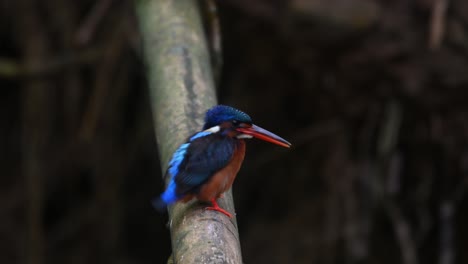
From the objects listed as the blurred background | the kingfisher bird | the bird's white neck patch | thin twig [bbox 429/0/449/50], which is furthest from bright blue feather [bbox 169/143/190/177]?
thin twig [bbox 429/0/449/50]

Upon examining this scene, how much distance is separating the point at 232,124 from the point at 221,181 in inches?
8.5

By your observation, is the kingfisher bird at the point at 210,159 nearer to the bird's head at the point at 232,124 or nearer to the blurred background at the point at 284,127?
the bird's head at the point at 232,124

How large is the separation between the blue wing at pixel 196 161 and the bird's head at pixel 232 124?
0.03 m

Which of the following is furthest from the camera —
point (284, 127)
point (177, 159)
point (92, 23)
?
point (284, 127)

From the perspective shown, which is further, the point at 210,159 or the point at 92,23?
the point at 92,23

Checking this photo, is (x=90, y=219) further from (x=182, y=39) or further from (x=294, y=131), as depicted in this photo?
(x=182, y=39)

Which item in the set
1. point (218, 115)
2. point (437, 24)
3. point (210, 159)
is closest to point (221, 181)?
point (210, 159)

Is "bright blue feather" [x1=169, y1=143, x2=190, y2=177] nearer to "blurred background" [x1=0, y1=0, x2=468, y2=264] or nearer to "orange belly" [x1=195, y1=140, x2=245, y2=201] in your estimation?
"orange belly" [x1=195, y1=140, x2=245, y2=201]

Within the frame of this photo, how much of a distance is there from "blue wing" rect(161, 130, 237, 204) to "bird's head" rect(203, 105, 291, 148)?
0.10 feet

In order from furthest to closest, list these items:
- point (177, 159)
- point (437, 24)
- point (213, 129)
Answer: point (437, 24) → point (213, 129) → point (177, 159)

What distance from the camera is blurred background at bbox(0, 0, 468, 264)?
3846 mm

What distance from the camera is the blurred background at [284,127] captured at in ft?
12.6

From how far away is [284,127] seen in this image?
4562mm

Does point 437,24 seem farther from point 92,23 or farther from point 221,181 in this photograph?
point 221,181
